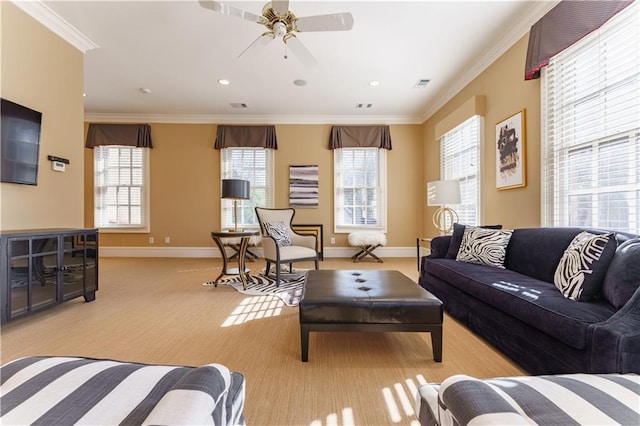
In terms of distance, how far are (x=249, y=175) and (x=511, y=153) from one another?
4499 millimetres

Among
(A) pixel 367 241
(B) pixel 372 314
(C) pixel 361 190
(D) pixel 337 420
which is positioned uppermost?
(C) pixel 361 190

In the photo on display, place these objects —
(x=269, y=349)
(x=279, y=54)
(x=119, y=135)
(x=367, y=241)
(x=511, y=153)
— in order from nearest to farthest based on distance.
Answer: (x=269, y=349) → (x=511, y=153) → (x=279, y=54) → (x=367, y=241) → (x=119, y=135)

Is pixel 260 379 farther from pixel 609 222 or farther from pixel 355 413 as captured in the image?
pixel 609 222

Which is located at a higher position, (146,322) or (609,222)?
(609,222)

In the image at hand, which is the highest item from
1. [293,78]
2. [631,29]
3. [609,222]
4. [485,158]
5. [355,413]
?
[293,78]

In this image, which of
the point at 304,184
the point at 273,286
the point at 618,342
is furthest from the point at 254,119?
the point at 618,342

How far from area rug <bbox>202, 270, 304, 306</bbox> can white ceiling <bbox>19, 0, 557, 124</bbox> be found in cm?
288

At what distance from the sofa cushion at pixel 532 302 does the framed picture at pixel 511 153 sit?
1241 mm

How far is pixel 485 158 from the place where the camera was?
3.63 meters

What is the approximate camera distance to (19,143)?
2.58m

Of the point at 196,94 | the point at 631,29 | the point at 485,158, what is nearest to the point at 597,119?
the point at 631,29

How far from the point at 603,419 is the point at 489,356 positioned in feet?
4.50

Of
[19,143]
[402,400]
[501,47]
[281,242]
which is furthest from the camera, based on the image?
[281,242]

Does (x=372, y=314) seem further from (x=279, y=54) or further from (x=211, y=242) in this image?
(x=211, y=242)
